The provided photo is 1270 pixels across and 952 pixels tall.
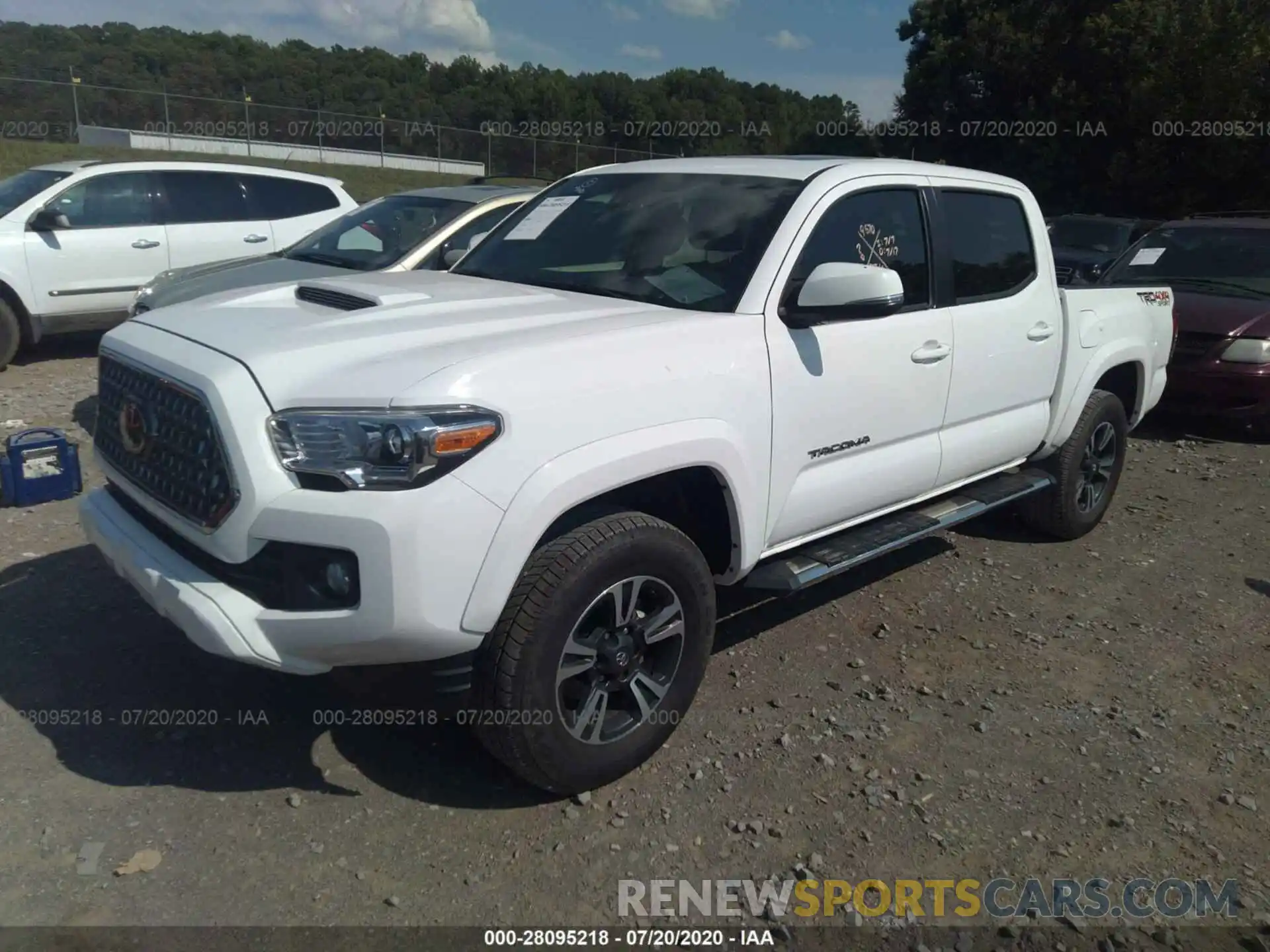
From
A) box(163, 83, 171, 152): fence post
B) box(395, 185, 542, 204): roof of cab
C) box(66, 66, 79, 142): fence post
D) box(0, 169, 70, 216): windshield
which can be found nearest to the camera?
box(395, 185, 542, 204): roof of cab

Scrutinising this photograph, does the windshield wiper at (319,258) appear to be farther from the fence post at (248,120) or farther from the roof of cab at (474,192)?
the fence post at (248,120)

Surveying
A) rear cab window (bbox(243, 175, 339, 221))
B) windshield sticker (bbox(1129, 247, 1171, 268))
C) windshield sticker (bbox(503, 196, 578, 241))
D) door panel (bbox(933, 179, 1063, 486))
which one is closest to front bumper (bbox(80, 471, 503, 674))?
windshield sticker (bbox(503, 196, 578, 241))

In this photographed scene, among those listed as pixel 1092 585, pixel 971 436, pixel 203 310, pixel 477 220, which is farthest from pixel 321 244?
pixel 1092 585

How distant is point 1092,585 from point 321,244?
574cm

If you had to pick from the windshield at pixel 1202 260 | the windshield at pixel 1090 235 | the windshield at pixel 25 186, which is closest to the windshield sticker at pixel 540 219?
the windshield at pixel 1202 260

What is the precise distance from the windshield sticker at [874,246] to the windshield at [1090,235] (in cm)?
1115

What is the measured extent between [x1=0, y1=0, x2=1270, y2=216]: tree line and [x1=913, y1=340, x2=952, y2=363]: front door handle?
20639 millimetres

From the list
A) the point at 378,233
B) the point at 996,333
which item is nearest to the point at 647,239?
the point at 996,333

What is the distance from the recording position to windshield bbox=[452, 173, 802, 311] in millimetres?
3736

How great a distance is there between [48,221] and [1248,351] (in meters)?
9.65

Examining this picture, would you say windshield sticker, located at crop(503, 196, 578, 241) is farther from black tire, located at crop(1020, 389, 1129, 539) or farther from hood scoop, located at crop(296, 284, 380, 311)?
black tire, located at crop(1020, 389, 1129, 539)

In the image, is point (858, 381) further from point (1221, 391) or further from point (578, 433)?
point (1221, 391)

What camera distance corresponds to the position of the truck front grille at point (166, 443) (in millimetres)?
2854

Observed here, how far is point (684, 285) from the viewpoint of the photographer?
375cm
